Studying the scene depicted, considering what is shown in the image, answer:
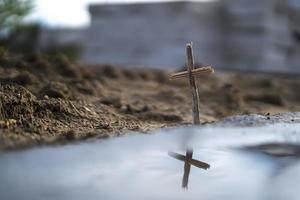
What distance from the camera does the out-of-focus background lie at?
45.1 feet

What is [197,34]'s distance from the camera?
13.7m

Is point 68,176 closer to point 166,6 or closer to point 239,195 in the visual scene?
point 239,195

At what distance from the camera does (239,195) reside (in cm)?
212

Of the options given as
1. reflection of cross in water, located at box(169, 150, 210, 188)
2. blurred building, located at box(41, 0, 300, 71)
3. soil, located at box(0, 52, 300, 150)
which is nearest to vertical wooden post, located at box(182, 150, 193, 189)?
reflection of cross in water, located at box(169, 150, 210, 188)

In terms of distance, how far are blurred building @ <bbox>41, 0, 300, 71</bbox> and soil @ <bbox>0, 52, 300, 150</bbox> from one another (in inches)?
230

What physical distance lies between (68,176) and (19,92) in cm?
124

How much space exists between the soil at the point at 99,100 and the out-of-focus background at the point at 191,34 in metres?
5.82

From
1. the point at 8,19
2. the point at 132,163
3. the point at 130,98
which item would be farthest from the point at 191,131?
the point at 8,19

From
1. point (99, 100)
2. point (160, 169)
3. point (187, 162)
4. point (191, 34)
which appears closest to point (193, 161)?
point (187, 162)

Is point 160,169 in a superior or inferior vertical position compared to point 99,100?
inferior

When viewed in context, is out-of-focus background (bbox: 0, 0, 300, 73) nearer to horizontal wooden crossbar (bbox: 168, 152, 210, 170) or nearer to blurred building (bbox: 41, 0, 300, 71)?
blurred building (bbox: 41, 0, 300, 71)

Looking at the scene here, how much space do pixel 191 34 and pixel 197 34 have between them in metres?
0.18

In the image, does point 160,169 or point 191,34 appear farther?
point 191,34

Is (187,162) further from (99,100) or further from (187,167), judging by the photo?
(99,100)
